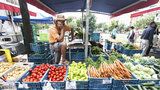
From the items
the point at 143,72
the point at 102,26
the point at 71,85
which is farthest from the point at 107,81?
the point at 102,26

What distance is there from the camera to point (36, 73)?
371 cm

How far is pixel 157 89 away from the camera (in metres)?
2.71

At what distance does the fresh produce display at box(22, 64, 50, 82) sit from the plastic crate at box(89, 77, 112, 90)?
1130mm

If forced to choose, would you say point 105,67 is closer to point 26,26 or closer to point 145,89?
point 145,89

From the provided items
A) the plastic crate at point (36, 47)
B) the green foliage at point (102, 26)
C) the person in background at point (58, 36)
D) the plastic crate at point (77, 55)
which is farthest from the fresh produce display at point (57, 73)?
the green foliage at point (102, 26)

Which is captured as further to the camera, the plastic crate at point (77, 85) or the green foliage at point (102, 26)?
the green foliage at point (102, 26)

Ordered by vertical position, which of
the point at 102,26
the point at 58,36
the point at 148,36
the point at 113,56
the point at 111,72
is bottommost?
the point at 102,26

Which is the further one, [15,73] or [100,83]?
[15,73]

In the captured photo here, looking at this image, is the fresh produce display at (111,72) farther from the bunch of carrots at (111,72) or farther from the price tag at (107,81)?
the price tag at (107,81)

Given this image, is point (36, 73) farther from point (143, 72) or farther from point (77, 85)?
point (143, 72)

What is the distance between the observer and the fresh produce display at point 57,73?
3409 mm

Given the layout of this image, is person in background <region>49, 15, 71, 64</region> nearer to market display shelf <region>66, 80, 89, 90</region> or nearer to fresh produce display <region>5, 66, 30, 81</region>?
fresh produce display <region>5, 66, 30, 81</region>

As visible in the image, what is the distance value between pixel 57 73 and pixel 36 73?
1.69 feet

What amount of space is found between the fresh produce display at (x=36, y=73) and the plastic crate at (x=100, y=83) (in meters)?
1.13
